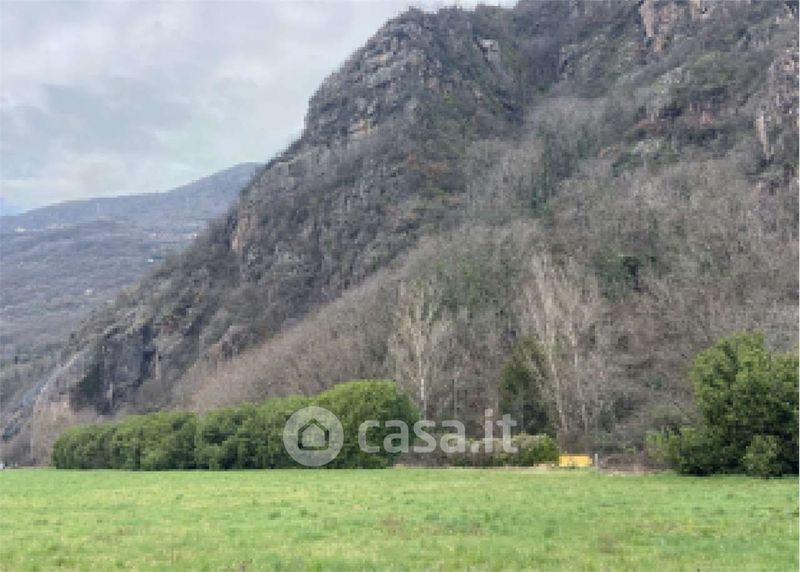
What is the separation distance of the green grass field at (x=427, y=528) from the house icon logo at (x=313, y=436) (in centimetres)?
1602

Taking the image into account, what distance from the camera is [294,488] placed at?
24.8 metres

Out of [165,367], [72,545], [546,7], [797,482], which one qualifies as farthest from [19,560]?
[546,7]

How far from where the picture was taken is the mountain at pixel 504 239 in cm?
4781

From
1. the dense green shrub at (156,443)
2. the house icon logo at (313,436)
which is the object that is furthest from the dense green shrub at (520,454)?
the dense green shrub at (156,443)

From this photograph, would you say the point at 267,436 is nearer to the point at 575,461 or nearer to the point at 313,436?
the point at 313,436

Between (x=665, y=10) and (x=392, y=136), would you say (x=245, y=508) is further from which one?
(x=665, y=10)

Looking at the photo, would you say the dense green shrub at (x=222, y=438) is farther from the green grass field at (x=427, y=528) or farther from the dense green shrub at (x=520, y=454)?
the green grass field at (x=427, y=528)

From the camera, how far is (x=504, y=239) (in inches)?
2753

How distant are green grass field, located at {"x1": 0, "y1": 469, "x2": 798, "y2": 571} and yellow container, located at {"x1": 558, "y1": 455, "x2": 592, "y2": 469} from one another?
11.5m

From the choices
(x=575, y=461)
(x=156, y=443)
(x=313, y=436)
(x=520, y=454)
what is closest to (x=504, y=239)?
(x=313, y=436)

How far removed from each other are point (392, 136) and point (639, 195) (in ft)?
205

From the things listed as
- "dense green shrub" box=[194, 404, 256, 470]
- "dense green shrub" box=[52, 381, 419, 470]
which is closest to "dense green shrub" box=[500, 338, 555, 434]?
"dense green shrub" box=[52, 381, 419, 470]

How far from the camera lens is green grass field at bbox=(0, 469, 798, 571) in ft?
35.4

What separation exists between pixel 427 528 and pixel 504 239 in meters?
57.5
